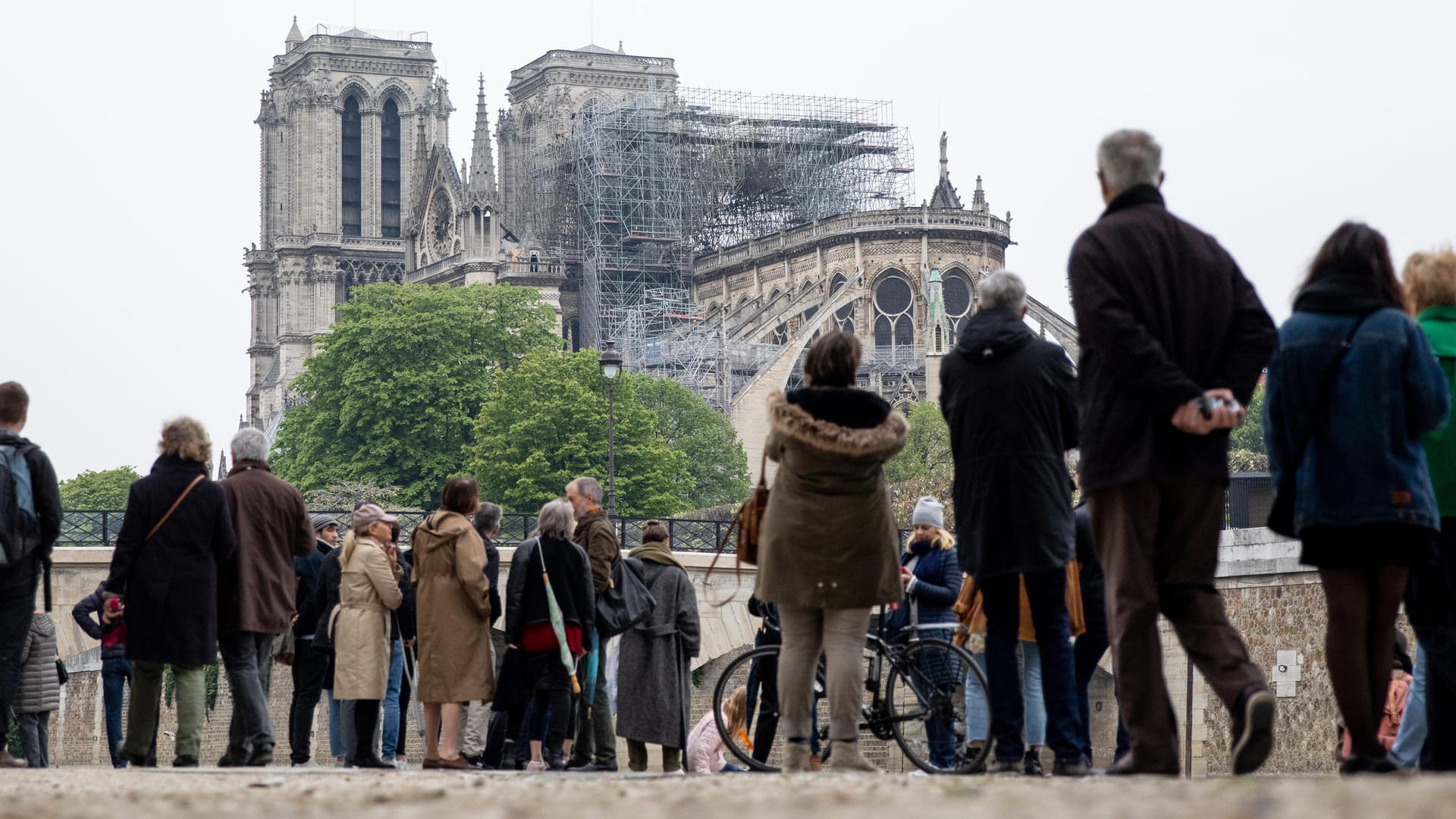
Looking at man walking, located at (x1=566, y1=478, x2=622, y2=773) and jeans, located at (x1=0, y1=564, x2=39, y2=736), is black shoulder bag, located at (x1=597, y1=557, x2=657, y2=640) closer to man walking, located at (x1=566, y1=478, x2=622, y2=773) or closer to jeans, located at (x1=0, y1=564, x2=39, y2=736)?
man walking, located at (x1=566, y1=478, x2=622, y2=773)

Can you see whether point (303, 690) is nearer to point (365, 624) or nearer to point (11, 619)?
point (365, 624)

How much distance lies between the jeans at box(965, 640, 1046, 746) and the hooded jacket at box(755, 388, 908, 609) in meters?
1.15

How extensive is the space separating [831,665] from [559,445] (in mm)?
48394

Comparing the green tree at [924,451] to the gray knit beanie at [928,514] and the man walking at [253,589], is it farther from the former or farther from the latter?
the man walking at [253,589]

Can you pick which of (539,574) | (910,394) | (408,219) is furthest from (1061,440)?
(408,219)

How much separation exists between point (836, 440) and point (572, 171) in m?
75.2

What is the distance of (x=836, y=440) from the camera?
8.86 meters

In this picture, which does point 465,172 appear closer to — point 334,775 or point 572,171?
point 572,171

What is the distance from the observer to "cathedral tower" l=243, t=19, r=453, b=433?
Result: 89000 mm

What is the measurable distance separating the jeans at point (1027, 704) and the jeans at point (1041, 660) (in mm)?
777

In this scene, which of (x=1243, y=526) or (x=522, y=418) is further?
(x=522, y=418)

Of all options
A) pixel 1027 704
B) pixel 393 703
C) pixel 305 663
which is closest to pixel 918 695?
pixel 1027 704

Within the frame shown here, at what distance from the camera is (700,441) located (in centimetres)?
Result: 6481

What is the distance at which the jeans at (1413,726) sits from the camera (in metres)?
9.08
